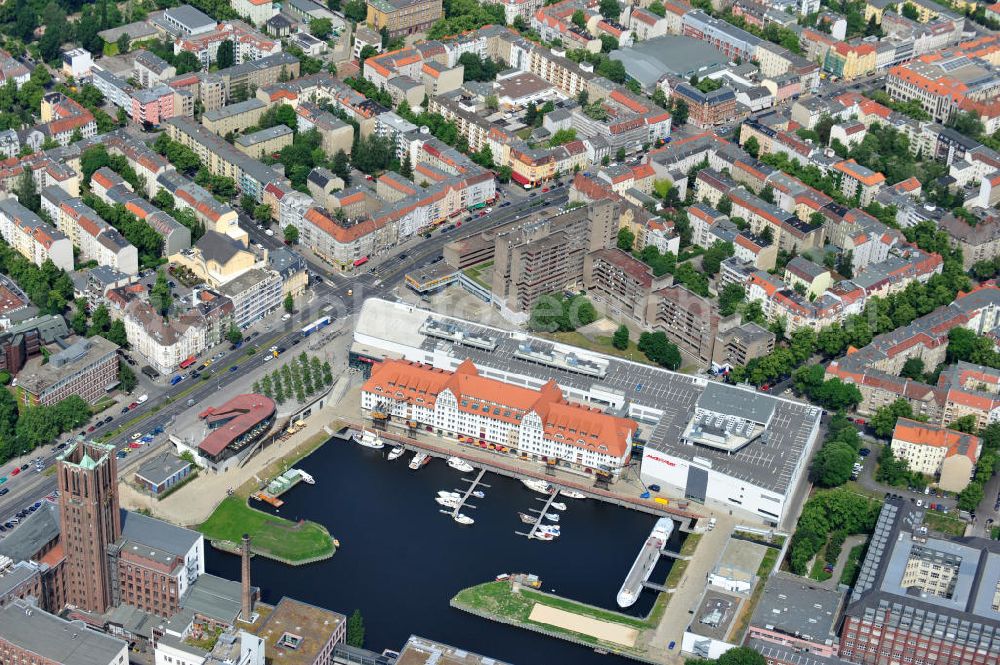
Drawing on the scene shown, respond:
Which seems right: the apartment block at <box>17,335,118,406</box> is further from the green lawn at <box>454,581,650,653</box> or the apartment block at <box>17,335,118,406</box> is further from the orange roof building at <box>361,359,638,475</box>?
the green lawn at <box>454,581,650,653</box>

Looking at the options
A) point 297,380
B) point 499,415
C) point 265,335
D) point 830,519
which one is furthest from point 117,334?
point 830,519

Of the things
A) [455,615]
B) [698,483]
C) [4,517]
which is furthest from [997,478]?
[4,517]

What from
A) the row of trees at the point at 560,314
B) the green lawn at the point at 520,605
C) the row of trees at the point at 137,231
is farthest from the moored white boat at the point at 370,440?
the row of trees at the point at 137,231

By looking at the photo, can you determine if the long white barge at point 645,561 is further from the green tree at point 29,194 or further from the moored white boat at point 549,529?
the green tree at point 29,194

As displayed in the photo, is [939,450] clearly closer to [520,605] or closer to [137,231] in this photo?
[520,605]

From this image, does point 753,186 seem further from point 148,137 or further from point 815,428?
point 148,137
